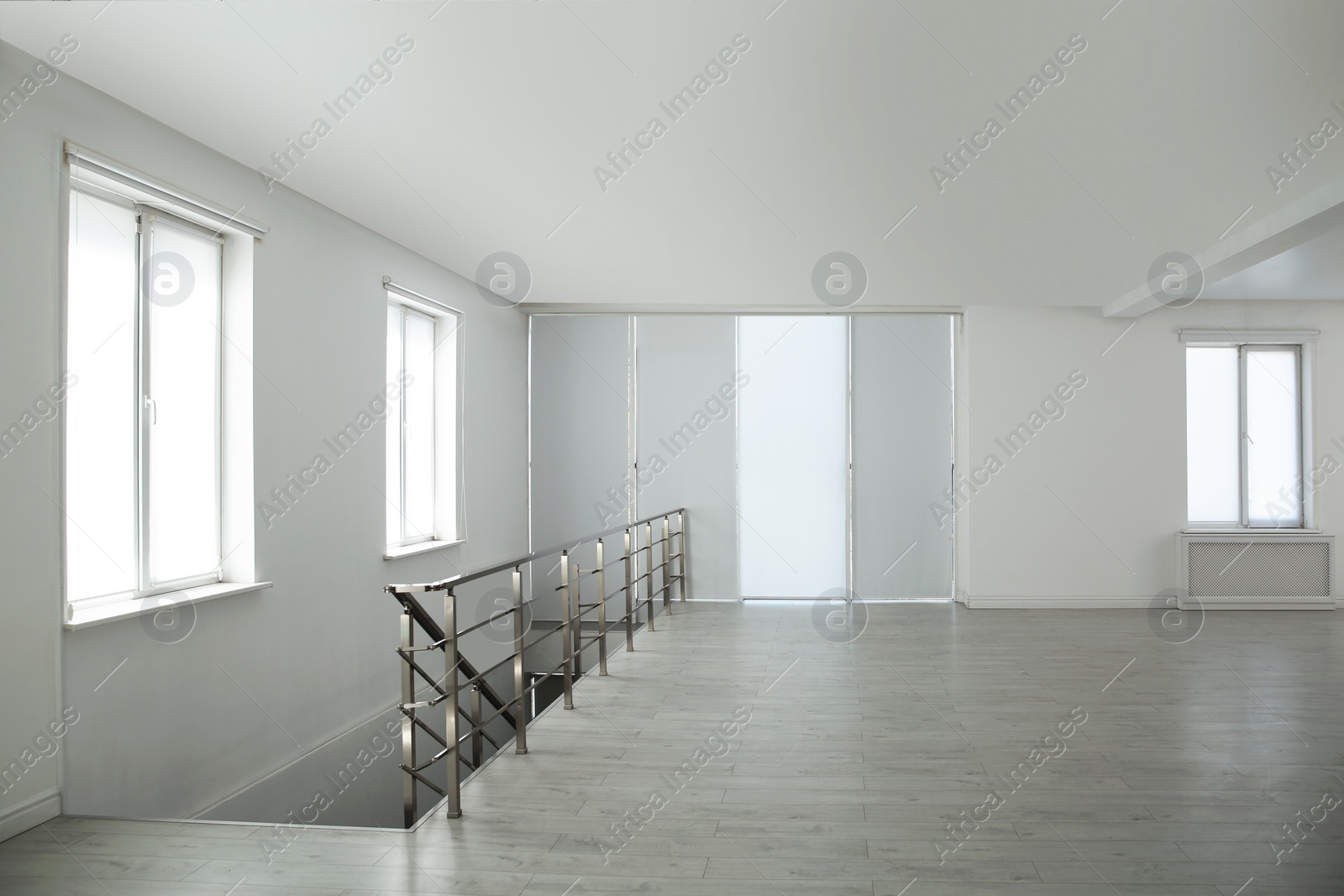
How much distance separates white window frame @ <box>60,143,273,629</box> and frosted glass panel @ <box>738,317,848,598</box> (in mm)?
4403

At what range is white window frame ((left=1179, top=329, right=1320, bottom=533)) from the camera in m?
6.98

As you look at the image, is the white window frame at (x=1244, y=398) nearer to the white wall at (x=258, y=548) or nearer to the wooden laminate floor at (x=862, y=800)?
the wooden laminate floor at (x=862, y=800)

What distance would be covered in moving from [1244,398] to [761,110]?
6188 millimetres

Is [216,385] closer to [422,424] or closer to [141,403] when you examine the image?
[141,403]

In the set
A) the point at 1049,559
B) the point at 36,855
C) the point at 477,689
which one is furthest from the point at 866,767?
the point at 1049,559

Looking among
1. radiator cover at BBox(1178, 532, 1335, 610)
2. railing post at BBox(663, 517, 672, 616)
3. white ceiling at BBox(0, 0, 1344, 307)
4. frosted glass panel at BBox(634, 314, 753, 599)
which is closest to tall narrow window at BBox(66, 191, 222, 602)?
white ceiling at BBox(0, 0, 1344, 307)

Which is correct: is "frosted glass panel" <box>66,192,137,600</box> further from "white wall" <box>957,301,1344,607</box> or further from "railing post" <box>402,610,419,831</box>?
"white wall" <box>957,301,1344,607</box>

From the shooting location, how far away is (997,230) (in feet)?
15.3

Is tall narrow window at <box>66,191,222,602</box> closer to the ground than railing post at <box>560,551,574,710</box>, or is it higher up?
higher up

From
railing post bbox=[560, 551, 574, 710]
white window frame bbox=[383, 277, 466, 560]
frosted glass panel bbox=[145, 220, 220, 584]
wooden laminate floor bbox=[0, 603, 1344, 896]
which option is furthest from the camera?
white window frame bbox=[383, 277, 466, 560]

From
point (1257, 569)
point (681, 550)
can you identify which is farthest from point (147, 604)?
point (1257, 569)

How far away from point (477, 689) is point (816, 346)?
4753mm

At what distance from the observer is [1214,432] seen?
7195 millimetres

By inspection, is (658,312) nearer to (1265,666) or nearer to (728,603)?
(728,603)
